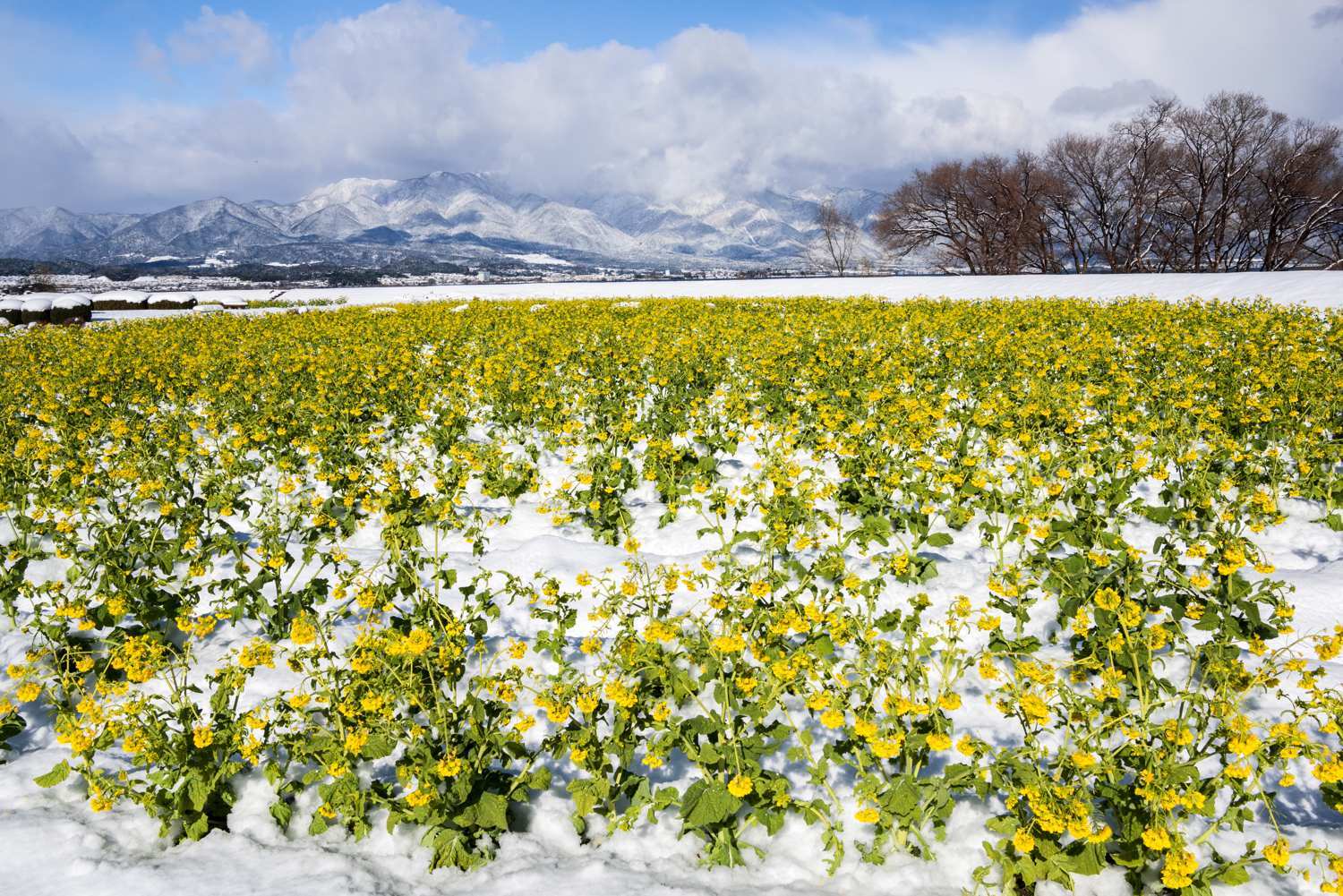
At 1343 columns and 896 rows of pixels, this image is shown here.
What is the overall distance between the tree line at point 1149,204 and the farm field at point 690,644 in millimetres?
51891

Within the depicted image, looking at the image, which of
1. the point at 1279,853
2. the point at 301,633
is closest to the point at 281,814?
the point at 301,633

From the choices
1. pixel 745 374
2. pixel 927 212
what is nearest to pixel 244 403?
pixel 745 374

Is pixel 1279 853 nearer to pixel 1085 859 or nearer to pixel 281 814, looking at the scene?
pixel 1085 859

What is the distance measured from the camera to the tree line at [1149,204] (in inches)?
1820

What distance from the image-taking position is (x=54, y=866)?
2896mm

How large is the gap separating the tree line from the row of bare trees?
9cm

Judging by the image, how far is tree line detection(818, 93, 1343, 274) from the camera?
46.2 m

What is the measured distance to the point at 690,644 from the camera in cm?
359

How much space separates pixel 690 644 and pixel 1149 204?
6355 centimetres

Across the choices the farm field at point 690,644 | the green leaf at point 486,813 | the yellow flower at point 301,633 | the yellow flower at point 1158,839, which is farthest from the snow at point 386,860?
the yellow flower at point 301,633

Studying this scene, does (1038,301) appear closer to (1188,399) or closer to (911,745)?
(1188,399)

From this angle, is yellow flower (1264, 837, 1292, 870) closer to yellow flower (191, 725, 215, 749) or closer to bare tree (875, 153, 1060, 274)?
yellow flower (191, 725, 215, 749)

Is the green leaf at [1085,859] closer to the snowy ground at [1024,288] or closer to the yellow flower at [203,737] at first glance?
the yellow flower at [203,737]

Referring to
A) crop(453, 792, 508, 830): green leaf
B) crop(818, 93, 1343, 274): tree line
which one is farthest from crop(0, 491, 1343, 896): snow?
crop(818, 93, 1343, 274): tree line
